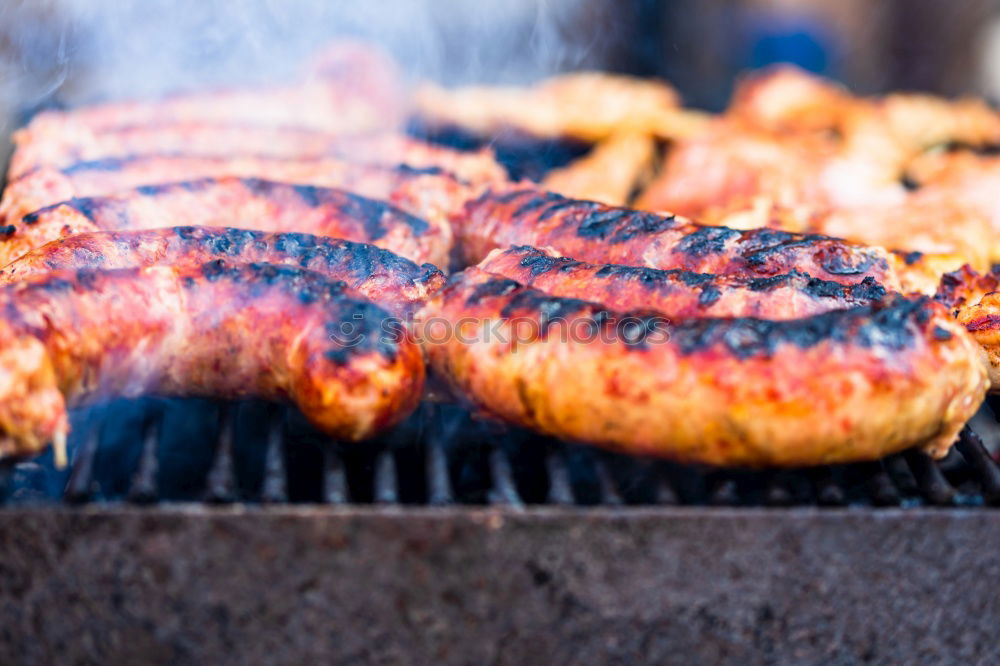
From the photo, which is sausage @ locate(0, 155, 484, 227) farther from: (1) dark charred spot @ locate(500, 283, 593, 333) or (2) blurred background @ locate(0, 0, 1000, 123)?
(2) blurred background @ locate(0, 0, 1000, 123)

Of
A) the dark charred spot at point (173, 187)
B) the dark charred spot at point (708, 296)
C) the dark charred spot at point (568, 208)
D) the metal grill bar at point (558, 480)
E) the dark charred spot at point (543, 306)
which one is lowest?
the metal grill bar at point (558, 480)

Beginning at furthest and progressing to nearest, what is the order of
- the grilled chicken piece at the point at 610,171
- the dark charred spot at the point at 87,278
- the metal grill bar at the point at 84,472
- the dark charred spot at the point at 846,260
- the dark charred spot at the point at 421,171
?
the grilled chicken piece at the point at 610,171
the dark charred spot at the point at 421,171
the dark charred spot at the point at 846,260
the dark charred spot at the point at 87,278
the metal grill bar at the point at 84,472

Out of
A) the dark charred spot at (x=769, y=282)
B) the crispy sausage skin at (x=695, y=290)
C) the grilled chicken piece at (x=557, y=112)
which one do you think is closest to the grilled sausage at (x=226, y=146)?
the grilled chicken piece at (x=557, y=112)

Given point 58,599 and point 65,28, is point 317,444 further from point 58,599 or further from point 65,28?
point 65,28

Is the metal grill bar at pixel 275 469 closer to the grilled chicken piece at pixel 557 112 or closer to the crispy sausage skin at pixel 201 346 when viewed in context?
the crispy sausage skin at pixel 201 346

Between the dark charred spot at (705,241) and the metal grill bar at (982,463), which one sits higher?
the dark charred spot at (705,241)

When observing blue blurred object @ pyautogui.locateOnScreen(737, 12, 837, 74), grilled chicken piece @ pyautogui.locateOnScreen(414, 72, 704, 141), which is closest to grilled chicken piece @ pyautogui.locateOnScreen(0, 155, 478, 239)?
grilled chicken piece @ pyautogui.locateOnScreen(414, 72, 704, 141)
